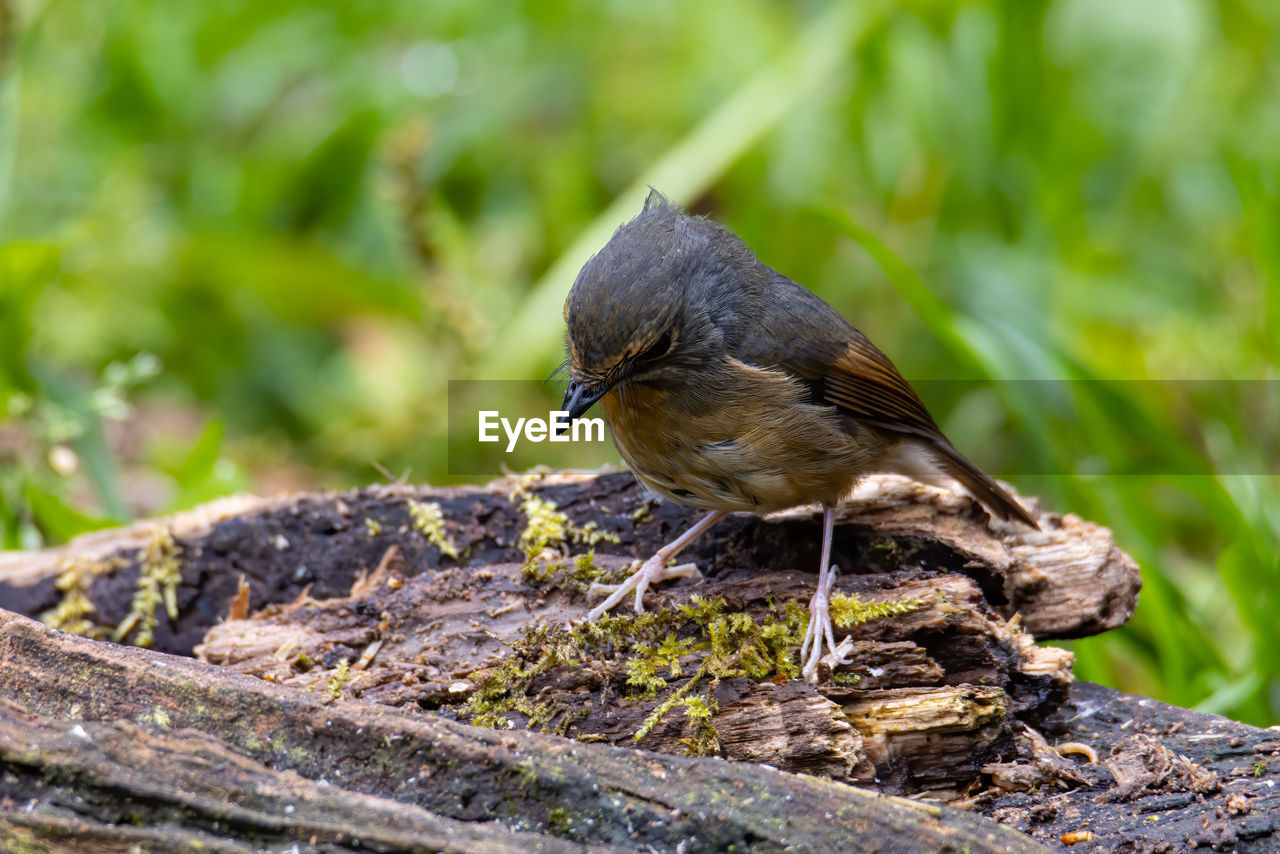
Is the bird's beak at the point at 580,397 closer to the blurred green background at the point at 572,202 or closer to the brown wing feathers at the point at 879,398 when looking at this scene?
the brown wing feathers at the point at 879,398

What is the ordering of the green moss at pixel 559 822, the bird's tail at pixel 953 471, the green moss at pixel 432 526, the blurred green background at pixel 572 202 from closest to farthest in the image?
the green moss at pixel 559 822 → the bird's tail at pixel 953 471 → the green moss at pixel 432 526 → the blurred green background at pixel 572 202

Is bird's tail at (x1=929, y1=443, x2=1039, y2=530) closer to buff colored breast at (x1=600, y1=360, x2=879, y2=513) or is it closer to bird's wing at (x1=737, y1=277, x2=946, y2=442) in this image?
bird's wing at (x1=737, y1=277, x2=946, y2=442)

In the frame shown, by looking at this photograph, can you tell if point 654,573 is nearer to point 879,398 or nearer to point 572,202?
point 879,398

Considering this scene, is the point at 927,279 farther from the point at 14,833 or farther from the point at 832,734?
the point at 14,833

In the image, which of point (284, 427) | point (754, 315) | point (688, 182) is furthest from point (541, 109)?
point (754, 315)

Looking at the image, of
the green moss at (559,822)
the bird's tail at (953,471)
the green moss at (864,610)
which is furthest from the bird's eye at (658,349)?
the green moss at (559,822)

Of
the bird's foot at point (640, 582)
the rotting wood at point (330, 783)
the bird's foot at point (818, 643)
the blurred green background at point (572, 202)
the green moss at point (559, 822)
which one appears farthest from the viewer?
the blurred green background at point (572, 202)

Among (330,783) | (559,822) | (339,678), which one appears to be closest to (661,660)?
(559,822)
